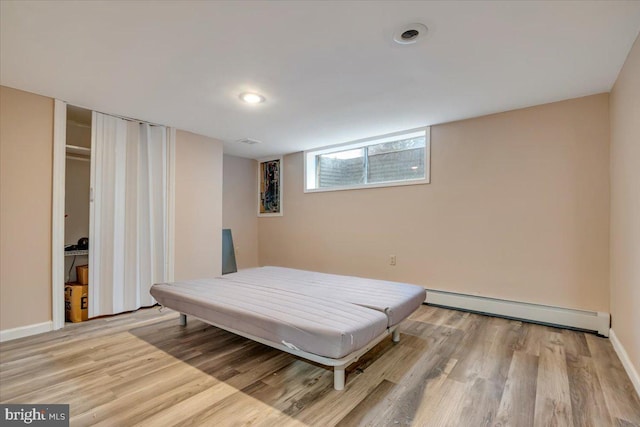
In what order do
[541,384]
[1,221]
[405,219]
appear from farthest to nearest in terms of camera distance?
1. [405,219]
2. [1,221]
3. [541,384]

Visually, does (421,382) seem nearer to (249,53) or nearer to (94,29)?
(249,53)

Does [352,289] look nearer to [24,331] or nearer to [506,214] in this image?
[506,214]

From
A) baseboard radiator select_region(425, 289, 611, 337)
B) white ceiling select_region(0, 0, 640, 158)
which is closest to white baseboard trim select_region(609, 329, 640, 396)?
baseboard radiator select_region(425, 289, 611, 337)

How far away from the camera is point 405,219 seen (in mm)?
3795

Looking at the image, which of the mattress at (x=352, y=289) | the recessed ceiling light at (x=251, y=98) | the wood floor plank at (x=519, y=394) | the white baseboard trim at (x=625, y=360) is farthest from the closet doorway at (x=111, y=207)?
the white baseboard trim at (x=625, y=360)

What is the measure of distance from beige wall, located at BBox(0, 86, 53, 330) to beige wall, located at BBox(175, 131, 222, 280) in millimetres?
1285

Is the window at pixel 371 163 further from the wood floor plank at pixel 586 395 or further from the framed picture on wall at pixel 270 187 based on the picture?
the wood floor plank at pixel 586 395

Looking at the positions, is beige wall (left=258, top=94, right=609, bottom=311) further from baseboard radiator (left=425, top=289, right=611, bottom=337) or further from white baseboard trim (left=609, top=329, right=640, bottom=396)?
white baseboard trim (left=609, top=329, right=640, bottom=396)

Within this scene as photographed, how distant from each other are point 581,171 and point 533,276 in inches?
42.9

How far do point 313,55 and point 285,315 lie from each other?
70.4 inches

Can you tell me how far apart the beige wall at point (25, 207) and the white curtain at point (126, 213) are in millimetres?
377

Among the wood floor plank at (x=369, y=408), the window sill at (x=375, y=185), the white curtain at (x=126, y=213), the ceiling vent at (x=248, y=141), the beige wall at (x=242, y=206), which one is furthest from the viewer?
the beige wall at (x=242, y=206)

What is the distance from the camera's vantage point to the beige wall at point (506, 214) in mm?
2684

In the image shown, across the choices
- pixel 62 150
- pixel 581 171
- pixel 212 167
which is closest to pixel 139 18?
pixel 62 150
